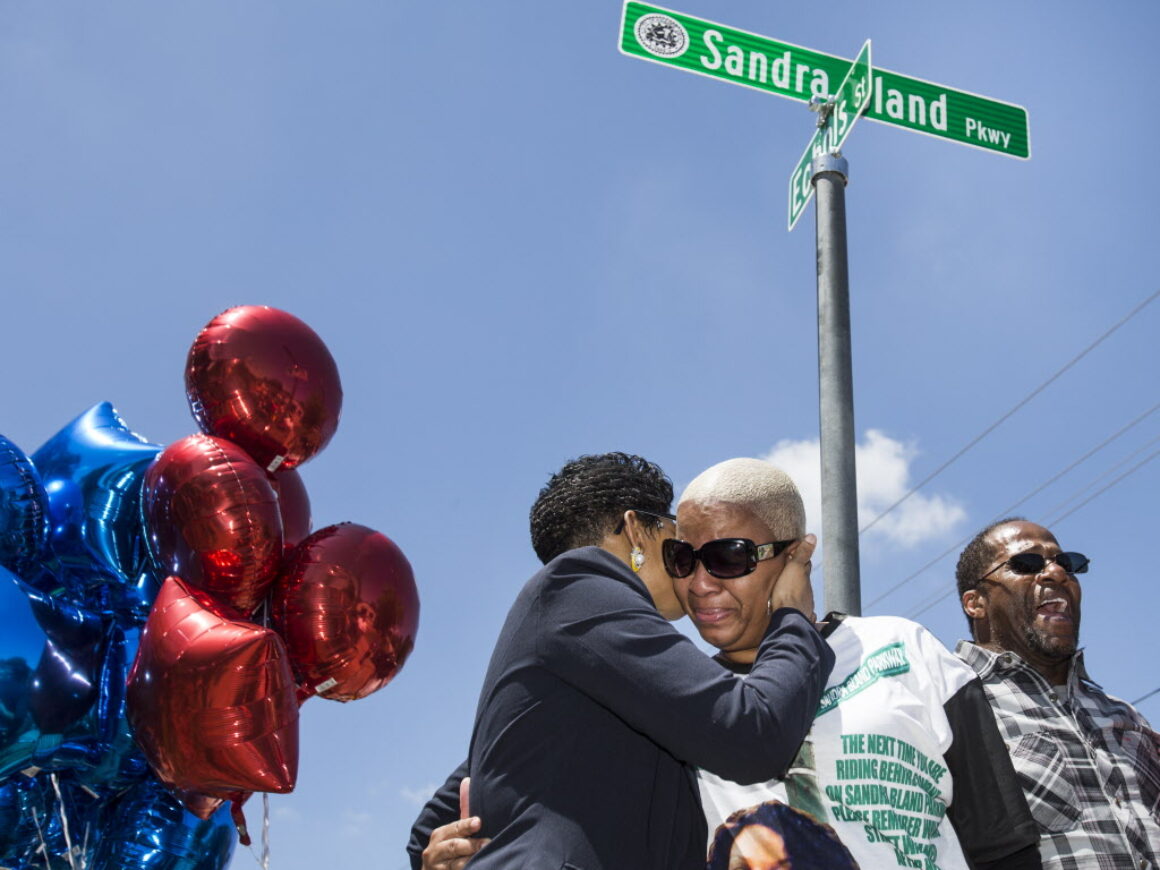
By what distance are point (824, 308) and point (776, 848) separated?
2.70 m

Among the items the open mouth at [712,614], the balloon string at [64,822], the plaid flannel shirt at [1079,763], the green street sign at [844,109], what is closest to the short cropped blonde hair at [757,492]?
the open mouth at [712,614]

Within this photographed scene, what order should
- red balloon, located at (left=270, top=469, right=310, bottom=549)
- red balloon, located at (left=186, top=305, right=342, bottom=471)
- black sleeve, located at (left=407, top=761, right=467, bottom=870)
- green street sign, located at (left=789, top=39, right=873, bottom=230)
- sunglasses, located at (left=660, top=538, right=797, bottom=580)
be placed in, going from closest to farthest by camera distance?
sunglasses, located at (left=660, top=538, right=797, bottom=580)
black sleeve, located at (left=407, top=761, right=467, bottom=870)
red balloon, located at (left=186, top=305, right=342, bottom=471)
red balloon, located at (left=270, top=469, right=310, bottom=549)
green street sign, located at (left=789, top=39, right=873, bottom=230)

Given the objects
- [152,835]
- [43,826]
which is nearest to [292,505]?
[152,835]

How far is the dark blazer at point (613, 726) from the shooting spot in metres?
1.87

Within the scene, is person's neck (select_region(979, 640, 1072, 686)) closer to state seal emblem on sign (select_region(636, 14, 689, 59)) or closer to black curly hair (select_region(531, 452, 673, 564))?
black curly hair (select_region(531, 452, 673, 564))

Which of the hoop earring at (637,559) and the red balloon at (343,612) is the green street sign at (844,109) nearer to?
the red balloon at (343,612)

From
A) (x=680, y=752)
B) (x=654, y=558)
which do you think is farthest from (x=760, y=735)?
(x=654, y=558)

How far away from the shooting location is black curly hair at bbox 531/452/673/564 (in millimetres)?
2352

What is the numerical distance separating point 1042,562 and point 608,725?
5.92 ft

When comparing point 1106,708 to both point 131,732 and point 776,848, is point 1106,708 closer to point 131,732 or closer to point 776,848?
point 776,848

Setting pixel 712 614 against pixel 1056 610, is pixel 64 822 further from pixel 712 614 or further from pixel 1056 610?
pixel 1056 610

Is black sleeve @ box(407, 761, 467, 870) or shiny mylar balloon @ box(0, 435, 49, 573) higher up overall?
shiny mylar balloon @ box(0, 435, 49, 573)

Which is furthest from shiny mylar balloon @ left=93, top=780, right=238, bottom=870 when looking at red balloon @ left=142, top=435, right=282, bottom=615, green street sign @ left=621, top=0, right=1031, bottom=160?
green street sign @ left=621, top=0, right=1031, bottom=160

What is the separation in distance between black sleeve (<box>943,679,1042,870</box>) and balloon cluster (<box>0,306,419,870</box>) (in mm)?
1719
